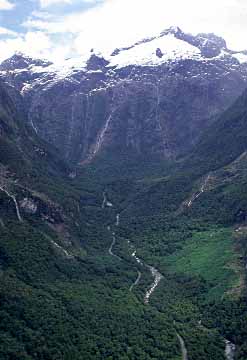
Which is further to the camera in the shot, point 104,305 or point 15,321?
point 104,305

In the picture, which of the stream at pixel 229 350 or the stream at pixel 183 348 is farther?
the stream at pixel 183 348

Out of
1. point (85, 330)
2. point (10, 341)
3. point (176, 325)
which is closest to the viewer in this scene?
point (10, 341)

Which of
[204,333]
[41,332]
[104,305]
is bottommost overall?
[204,333]

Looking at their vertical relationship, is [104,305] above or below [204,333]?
above

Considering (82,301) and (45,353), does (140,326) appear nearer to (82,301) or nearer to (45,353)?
(82,301)

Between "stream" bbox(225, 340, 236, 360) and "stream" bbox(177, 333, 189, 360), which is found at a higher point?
"stream" bbox(177, 333, 189, 360)

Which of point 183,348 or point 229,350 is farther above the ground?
point 183,348

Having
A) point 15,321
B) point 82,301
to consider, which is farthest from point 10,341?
point 82,301

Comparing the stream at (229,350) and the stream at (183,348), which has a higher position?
the stream at (183,348)

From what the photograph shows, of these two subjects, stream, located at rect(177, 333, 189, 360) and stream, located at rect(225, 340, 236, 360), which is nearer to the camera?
stream, located at rect(225, 340, 236, 360)

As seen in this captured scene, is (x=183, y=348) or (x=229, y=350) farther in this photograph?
(x=183, y=348)

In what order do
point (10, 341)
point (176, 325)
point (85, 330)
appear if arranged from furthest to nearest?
point (176, 325) → point (85, 330) → point (10, 341)
